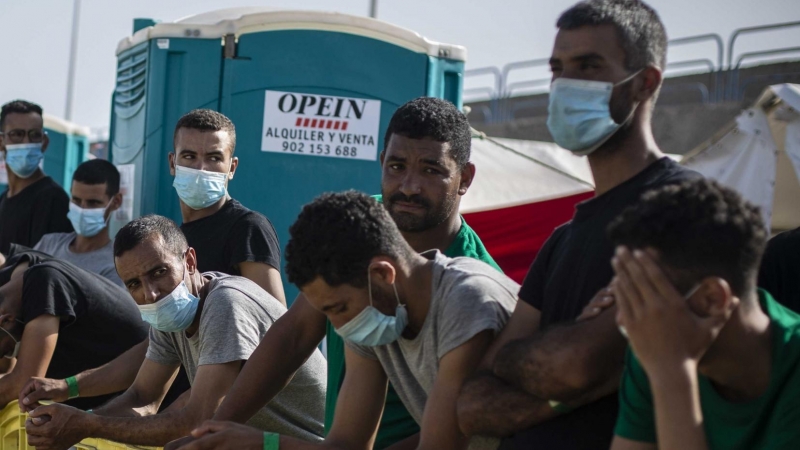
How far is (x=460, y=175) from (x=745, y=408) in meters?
1.74

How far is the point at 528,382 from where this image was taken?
2.65 m

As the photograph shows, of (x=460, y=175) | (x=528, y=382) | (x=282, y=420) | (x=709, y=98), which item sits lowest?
(x=282, y=420)

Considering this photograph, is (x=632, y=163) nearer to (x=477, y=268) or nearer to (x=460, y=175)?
(x=477, y=268)

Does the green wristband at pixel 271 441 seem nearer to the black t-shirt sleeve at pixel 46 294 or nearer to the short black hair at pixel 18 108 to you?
the black t-shirt sleeve at pixel 46 294

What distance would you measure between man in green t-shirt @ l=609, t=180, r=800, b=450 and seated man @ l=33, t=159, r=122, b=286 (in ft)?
16.4

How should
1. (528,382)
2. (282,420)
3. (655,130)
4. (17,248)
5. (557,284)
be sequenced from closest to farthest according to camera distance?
A: (528,382) → (557,284) → (282,420) → (17,248) → (655,130)

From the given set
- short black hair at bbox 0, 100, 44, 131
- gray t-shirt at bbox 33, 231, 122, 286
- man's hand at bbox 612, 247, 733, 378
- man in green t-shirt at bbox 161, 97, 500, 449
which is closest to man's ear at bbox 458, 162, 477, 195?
man in green t-shirt at bbox 161, 97, 500, 449

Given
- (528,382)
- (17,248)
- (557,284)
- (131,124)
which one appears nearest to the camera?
(528,382)

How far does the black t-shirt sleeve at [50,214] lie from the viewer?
7.39 m

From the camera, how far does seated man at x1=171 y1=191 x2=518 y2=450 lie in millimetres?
2941

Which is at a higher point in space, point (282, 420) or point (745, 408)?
point (745, 408)

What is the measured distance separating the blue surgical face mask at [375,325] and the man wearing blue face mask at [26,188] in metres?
4.71

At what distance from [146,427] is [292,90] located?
264cm

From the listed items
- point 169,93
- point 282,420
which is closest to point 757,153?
point 169,93
